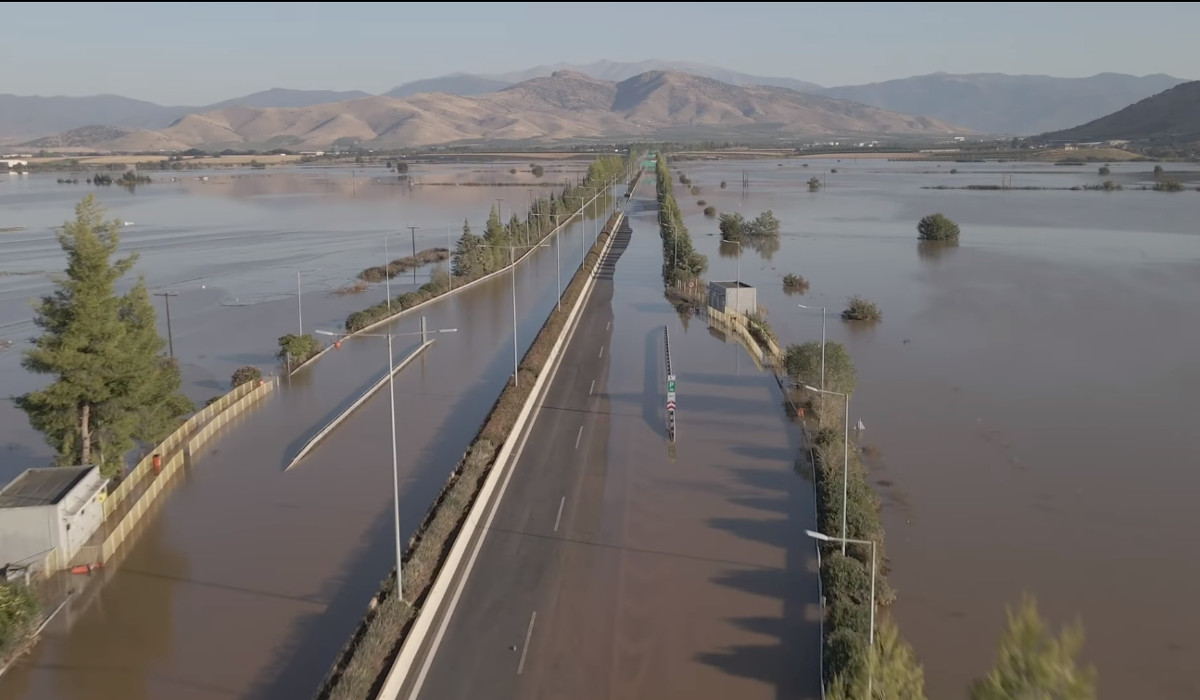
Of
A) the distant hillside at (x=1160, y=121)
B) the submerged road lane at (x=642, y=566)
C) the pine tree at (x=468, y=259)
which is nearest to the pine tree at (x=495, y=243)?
the pine tree at (x=468, y=259)

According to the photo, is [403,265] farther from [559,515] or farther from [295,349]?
[559,515]

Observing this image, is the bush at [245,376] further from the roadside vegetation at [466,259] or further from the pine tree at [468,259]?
the pine tree at [468,259]

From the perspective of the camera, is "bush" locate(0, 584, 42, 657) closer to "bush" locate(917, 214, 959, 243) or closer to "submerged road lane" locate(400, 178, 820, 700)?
"submerged road lane" locate(400, 178, 820, 700)

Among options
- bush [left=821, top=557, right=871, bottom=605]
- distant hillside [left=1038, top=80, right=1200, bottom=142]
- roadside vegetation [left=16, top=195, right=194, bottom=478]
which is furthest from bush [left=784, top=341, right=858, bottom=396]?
distant hillside [left=1038, top=80, right=1200, bottom=142]

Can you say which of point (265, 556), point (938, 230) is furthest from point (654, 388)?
point (938, 230)

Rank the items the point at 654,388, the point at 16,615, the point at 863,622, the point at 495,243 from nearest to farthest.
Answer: the point at 863,622
the point at 16,615
the point at 654,388
the point at 495,243

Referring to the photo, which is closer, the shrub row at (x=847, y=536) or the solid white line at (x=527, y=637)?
the shrub row at (x=847, y=536)
